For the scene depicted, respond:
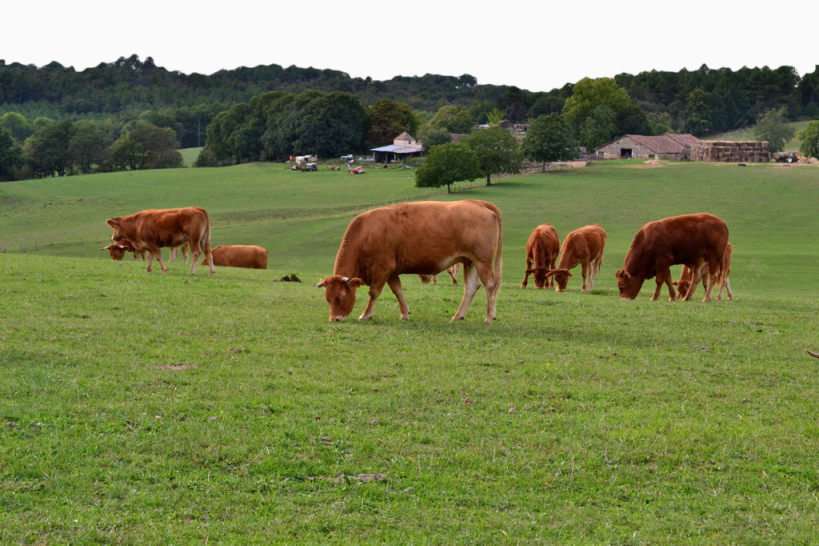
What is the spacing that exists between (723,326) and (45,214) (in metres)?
71.5

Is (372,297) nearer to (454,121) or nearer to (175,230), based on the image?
(175,230)

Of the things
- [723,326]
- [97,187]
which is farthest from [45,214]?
[723,326]

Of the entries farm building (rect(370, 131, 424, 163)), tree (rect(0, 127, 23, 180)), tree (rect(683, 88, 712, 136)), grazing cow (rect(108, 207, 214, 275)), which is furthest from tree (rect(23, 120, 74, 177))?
tree (rect(683, 88, 712, 136))

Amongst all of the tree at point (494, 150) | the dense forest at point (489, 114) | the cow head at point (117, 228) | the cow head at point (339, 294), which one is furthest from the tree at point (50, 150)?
the cow head at point (339, 294)

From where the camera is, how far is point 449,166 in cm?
8000

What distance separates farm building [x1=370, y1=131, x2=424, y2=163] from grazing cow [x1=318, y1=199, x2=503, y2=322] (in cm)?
11001

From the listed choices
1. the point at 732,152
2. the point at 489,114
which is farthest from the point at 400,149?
the point at 489,114

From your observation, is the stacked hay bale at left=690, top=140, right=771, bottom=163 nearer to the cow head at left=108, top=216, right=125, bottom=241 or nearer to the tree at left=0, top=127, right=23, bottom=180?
the tree at left=0, top=127, right=23, bottom=180

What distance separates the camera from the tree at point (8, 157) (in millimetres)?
109250

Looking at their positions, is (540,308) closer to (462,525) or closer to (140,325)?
(140,325)

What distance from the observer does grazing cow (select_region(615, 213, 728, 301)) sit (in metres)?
22.1

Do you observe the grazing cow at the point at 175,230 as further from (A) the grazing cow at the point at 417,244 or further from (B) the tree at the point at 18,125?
(B) the tree at the point at 18,125

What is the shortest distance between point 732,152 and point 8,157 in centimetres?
10336

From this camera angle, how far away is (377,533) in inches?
268
